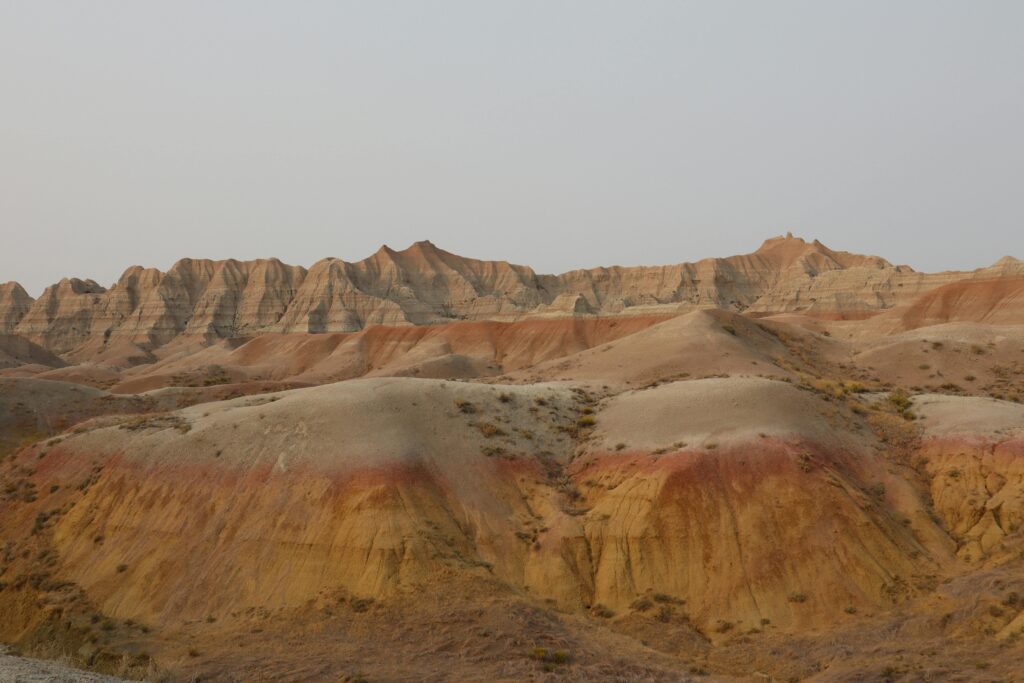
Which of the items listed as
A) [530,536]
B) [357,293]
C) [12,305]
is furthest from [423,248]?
[530,536]

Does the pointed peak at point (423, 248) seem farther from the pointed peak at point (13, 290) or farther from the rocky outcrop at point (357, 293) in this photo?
the pointed peak at point (13, 290)

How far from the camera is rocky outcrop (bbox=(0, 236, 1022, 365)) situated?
5300 inches

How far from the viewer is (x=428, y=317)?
135125mm

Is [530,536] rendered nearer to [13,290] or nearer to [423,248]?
[423,248]

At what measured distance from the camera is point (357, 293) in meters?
137

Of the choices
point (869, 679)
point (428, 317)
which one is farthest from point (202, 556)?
point (428, 317)

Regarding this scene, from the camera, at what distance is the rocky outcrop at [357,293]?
5300 inches

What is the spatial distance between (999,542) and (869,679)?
10074 mm

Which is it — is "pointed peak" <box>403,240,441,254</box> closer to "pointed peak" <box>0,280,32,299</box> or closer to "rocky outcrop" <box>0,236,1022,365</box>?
"rocky outcrop" <box>0,236,1022,365</box>

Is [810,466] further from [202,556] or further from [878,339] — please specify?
[878,339]

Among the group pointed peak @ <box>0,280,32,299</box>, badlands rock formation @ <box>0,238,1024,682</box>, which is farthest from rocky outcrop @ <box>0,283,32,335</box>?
badlands rock formation @ <box>0,238,1024,682</box>

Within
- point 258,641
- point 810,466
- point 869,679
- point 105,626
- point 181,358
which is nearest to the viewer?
point 869,679

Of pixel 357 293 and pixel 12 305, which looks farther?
pixel 12 305

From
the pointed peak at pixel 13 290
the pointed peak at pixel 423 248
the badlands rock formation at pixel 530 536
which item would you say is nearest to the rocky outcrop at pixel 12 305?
the pointed peak at pixel 13 290
